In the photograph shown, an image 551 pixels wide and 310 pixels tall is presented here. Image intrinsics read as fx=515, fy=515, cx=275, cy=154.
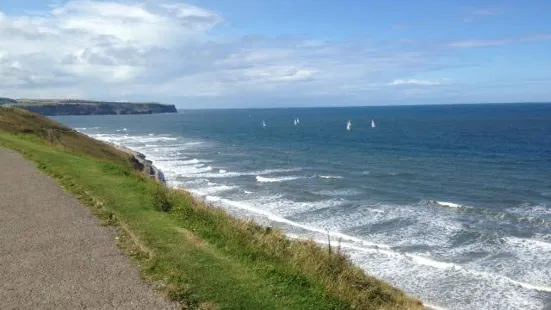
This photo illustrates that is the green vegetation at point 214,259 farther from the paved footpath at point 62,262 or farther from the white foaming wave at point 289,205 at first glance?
the white foaming wave at point 289,205

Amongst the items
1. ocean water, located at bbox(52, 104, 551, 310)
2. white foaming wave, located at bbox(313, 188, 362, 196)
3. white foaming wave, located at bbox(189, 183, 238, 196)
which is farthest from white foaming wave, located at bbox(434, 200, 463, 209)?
white foaming wave, located at bbox(189, 183, 238, 196)

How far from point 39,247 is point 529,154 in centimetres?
5912

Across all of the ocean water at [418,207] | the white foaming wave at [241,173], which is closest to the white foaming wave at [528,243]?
the ocean water at [418,207]

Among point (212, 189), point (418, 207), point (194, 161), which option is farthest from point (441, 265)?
point (194, 161)

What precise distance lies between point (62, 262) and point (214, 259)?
267 centimetres

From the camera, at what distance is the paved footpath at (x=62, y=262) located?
7527 millimetres

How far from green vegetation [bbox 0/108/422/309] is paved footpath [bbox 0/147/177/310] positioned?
363 millimetres

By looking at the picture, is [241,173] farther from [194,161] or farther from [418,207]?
[418,207]

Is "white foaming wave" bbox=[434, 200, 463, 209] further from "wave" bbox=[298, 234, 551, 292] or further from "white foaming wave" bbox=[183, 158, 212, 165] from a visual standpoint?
"white foaming wave" bbox=[183, 158, 212, 165]

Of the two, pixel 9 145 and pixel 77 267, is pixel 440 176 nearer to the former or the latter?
pixel 9 145

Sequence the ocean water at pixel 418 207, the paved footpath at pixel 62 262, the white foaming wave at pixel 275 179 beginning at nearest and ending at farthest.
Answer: the paved footpath at pixel 62 262
the ocean water at pixel 418 207
the white foaming wave at pixel 275 179

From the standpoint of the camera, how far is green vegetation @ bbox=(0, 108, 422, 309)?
317 inches

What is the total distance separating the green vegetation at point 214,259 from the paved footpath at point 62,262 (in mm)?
363

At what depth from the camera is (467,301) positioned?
58.2 ft
